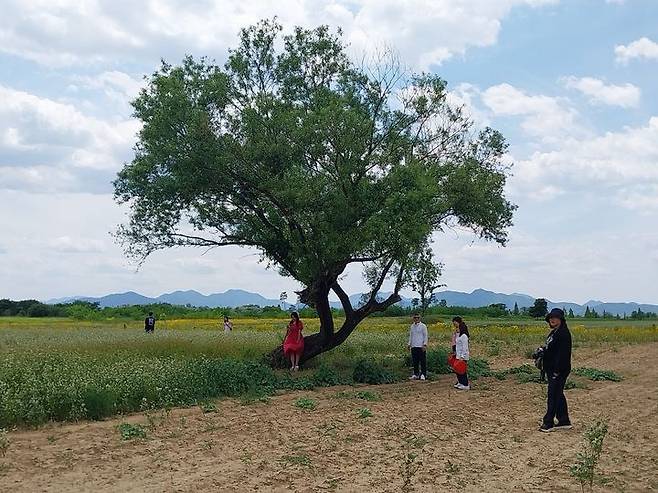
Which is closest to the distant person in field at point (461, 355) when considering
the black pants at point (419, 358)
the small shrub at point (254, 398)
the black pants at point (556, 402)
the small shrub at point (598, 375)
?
the black pants at point (419, 358)

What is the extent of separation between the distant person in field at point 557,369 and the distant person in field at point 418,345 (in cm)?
655

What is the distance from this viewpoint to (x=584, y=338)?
3509 cm

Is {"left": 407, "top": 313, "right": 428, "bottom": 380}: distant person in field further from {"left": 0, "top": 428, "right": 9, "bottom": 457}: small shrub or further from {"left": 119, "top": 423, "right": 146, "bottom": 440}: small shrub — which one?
{"left": 0, "top": 428, "right": 9, "bottom": 457}: small shrub

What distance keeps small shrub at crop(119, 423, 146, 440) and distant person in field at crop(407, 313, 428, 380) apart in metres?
8.92

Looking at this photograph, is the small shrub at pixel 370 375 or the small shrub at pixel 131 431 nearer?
the small shrub at pixel 131 431

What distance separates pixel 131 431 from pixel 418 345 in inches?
369

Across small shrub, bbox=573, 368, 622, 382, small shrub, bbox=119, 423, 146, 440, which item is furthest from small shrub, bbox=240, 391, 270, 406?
small shrub, bbox=573, 368, 622, 382

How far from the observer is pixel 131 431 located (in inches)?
434

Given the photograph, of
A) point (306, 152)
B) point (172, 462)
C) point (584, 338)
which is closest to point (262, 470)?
point (172, 462)

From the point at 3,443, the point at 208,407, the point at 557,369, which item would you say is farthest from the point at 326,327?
the point at 3,443

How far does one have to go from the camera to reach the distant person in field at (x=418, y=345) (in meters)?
18.5

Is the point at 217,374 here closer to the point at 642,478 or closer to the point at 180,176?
the point at 180,176

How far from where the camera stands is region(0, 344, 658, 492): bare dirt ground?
8.39 metres

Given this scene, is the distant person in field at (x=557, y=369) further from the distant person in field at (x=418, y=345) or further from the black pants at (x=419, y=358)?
the black pants at (x=419, y=358)
